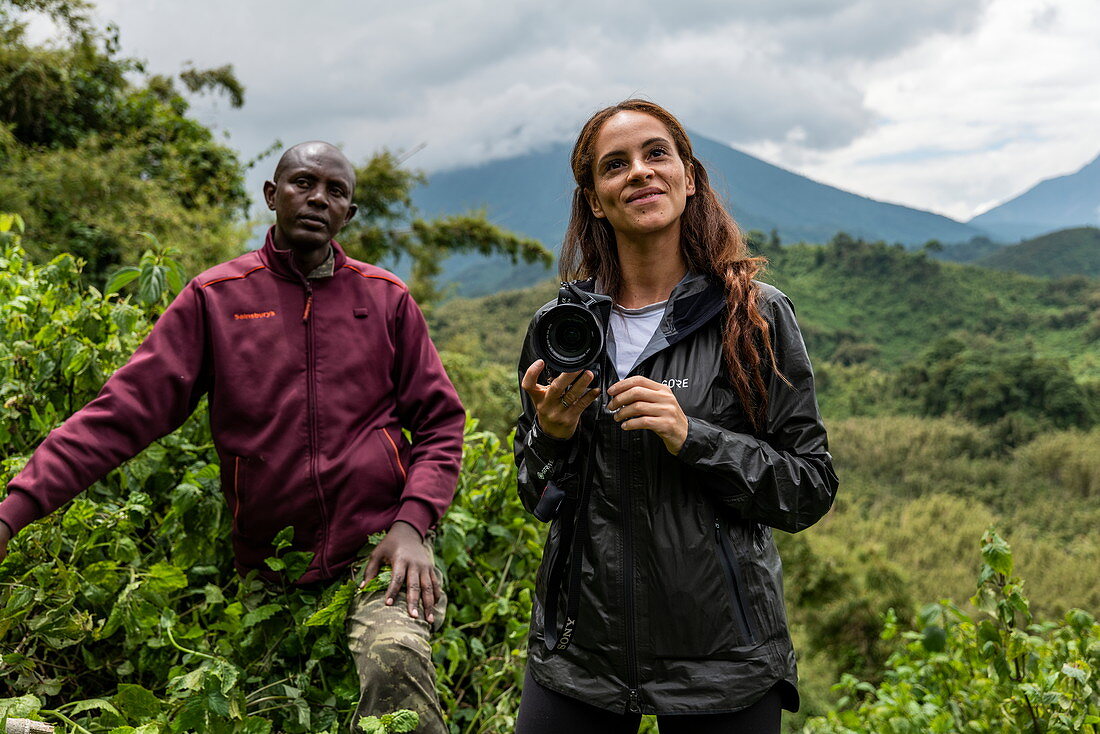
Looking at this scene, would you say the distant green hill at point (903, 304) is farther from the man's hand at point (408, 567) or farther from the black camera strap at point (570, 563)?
the black camera strap at point (570, 563)

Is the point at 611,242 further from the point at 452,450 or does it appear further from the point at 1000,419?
the point at 1000,419

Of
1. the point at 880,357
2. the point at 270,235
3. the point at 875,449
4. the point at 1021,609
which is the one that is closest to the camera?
the point at 1021,609

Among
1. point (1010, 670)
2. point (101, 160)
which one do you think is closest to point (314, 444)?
point (1010, 670)

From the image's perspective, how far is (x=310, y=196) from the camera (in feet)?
6.91

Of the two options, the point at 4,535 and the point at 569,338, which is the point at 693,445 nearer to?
the point at 569,338

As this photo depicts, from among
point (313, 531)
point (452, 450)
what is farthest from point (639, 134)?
point (313, 531)

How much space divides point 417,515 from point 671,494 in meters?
0.70

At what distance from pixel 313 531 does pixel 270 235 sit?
80 cm

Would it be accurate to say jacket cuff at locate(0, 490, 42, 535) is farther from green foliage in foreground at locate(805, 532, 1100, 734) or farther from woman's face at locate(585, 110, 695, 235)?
green foliage in foreground at locate(805, 532, 1100, 734)

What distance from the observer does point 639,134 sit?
166 cm

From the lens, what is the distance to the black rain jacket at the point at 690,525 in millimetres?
1396

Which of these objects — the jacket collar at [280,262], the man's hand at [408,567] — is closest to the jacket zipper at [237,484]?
the man's hand at [408,567]

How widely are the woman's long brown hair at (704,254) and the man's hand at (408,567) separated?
727 mm

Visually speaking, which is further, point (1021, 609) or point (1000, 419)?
point (1000, 419)
